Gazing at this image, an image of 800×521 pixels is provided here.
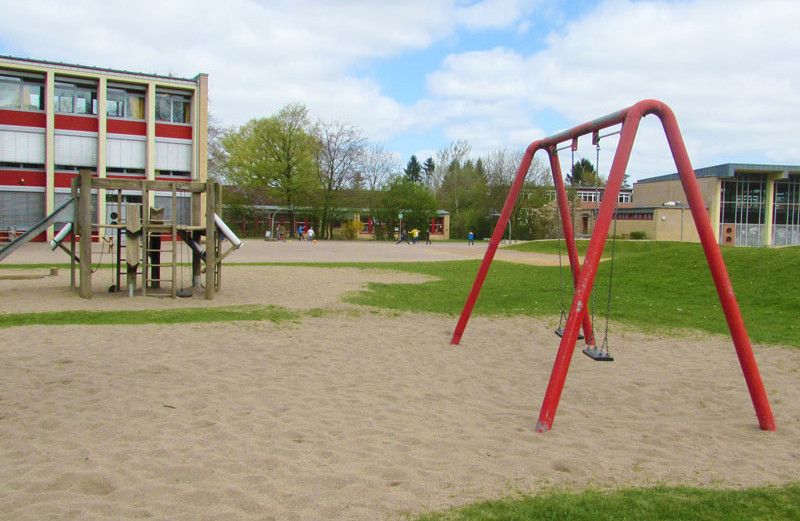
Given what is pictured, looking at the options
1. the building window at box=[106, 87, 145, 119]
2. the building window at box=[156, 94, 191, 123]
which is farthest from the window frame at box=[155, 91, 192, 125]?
the building window at box=[106, 87, 145, 119]

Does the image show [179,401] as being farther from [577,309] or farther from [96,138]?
[96,138]

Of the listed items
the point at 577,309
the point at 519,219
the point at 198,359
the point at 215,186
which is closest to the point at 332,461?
the point at 577,309

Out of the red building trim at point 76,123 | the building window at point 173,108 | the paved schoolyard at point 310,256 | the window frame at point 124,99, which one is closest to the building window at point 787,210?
the paved schoolyard at point 310,256

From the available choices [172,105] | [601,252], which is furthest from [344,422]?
[172,105]

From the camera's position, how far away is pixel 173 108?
42.8 meters

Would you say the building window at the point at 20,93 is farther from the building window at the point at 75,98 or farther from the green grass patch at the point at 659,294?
the green grass patch at the point at 659,294

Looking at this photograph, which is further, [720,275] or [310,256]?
[310,256]

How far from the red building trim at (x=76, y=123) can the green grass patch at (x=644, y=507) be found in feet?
140

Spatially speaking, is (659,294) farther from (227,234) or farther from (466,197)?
(466,197)

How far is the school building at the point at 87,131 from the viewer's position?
3884 cm

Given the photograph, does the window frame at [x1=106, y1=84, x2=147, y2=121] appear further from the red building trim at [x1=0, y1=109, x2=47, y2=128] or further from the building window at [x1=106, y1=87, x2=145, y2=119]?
the red building trim at [x1=0, y1=109, x2=47, y2=128]

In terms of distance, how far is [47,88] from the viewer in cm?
3897

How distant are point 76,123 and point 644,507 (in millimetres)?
43285

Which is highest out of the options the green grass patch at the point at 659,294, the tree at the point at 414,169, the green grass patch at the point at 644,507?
the tree at the point at 414,169
